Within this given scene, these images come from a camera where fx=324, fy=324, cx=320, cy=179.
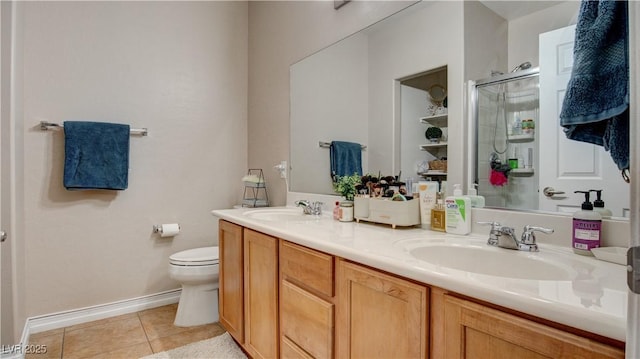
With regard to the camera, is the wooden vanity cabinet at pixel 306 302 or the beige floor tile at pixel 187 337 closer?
the wooden vanity cabinet at pixel 306 302

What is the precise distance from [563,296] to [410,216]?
78 centimetres

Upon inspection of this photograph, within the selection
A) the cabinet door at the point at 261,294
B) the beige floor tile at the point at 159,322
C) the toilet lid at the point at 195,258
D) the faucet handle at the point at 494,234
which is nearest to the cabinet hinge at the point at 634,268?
the faucet handle at the point at 494,234

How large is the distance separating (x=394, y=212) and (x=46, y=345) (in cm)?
224

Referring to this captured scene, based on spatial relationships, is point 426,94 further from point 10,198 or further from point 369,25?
point 10,198

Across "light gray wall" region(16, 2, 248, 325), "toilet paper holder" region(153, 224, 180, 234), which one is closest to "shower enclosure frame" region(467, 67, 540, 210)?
"light gray wall" region(16, 2, 248, 325)

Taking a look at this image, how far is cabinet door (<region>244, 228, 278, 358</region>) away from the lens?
143cm

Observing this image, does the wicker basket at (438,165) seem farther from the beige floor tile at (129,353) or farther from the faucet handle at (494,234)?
the beige floor tile at (129,353)

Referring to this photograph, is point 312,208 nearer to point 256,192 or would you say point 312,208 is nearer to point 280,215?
point 280,215

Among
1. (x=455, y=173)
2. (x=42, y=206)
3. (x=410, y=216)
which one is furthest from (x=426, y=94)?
(x=42, y=206)

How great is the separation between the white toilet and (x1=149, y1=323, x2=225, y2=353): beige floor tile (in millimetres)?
68

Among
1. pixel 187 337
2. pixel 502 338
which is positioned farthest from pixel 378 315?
pixel 187 337

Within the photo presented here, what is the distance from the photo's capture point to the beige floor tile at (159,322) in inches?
83.4

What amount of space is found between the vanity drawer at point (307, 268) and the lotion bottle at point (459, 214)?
510mm

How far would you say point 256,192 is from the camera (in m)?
2.77
